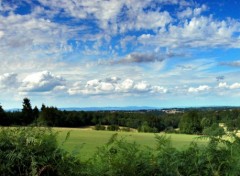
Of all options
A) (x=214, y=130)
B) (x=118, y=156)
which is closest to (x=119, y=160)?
(x=118, y=156)

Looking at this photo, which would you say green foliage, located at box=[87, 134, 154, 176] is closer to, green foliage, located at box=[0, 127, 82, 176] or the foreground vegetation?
the foreground vegetation

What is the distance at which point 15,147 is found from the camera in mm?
4090

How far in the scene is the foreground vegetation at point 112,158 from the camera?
12.9ft

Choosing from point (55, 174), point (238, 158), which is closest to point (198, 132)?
point (238, 158)

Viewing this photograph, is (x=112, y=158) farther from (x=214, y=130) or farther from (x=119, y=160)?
(x=214, y=130)

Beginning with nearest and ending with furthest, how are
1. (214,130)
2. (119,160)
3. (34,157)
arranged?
(34,157)
(119,160)
(214,130)

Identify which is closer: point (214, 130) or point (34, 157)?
point (34, 157)

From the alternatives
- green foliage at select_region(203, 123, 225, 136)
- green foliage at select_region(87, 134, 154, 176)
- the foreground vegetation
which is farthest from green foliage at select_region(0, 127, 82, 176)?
green foliage at select_region(203, 123, 225, 136)

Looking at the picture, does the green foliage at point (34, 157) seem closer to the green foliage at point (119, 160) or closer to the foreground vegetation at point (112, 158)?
the foreground vegetation at point (112, 158)

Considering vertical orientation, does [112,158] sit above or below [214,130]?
below

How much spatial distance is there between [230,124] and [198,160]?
0.89 metres

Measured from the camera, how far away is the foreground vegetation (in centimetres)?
394

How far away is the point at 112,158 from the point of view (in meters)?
4.17

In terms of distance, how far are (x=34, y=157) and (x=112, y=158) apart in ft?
2.84
